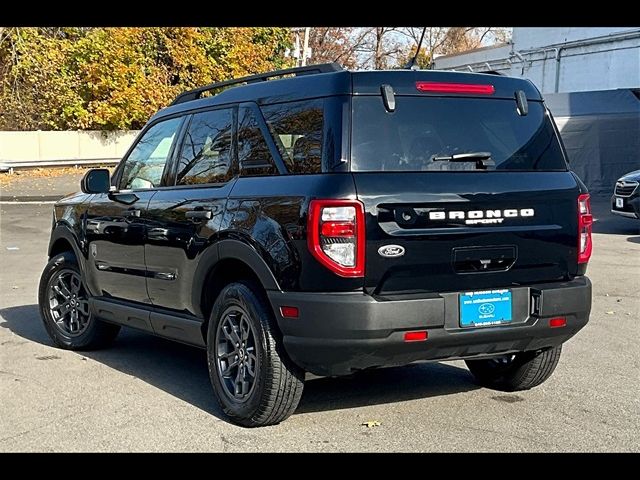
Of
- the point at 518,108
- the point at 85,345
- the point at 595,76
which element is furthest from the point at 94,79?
the point at 518,108

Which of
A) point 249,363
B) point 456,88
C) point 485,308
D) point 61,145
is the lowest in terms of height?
point 249,363

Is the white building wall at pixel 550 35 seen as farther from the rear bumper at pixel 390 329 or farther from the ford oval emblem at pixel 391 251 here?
the ford oval emblem at pixel 391 251

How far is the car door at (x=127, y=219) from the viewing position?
622cm

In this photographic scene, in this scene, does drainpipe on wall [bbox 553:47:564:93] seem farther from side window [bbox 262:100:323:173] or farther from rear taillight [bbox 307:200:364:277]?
rear taillight [bbox 307:200:364:277]

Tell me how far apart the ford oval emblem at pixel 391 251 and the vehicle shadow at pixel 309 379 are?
1.34 metres

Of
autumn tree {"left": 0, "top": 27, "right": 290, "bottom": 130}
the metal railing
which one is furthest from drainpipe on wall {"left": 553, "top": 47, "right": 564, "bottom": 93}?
the metal railing

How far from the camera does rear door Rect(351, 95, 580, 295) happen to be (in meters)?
4.55

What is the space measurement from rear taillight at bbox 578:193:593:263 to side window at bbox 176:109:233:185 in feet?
7.05

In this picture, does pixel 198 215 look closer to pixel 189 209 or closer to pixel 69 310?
pixel 189 209

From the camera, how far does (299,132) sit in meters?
4.97

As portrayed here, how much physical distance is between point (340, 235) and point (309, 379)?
1.97 m

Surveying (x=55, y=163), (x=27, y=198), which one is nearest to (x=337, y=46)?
(x=55, y=163)

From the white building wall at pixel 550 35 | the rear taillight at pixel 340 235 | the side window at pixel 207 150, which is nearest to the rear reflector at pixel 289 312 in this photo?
the rear taillight at pixel 340 235
